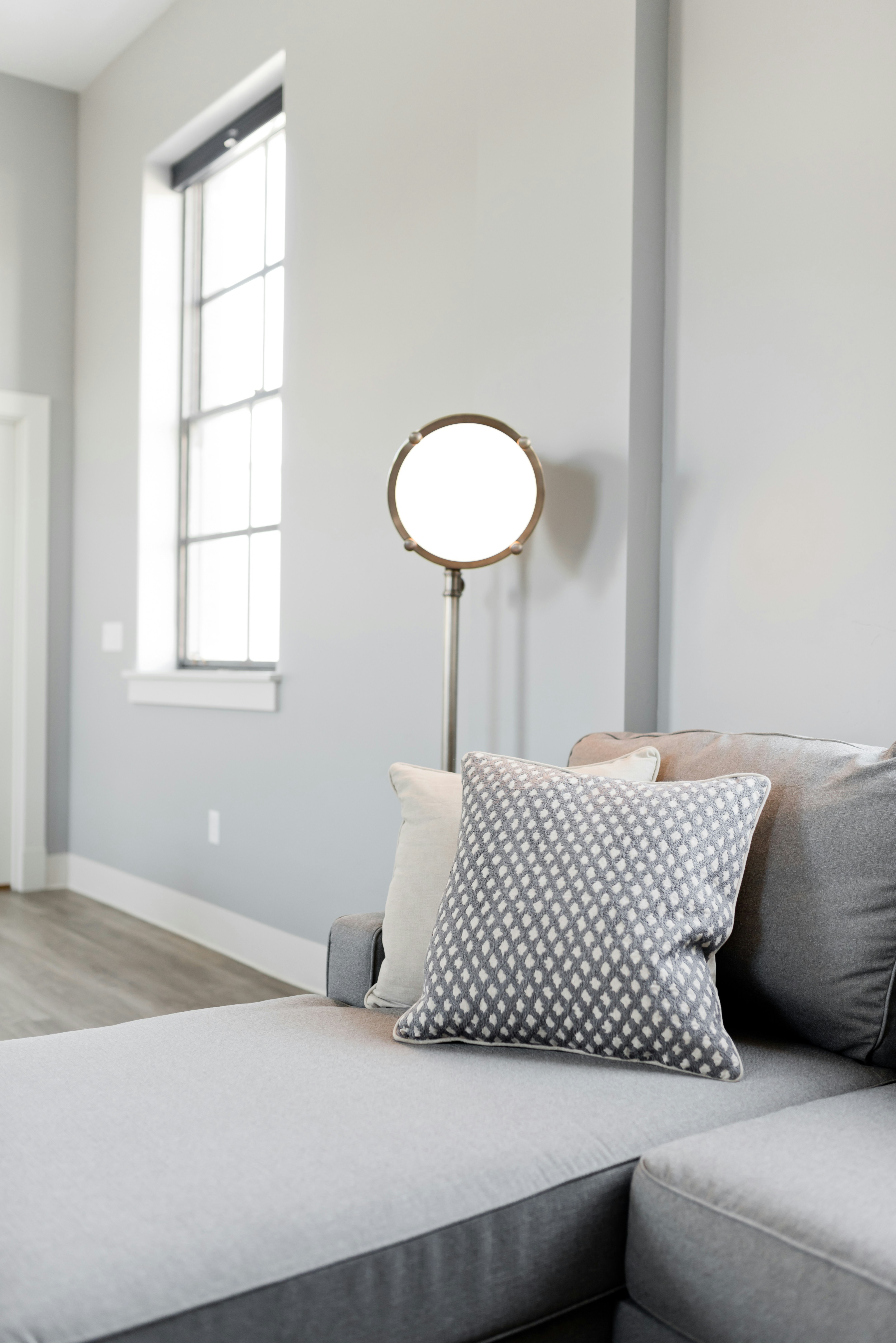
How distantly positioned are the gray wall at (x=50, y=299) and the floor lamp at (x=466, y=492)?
2807 millimetres

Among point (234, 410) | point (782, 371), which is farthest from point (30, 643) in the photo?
point (782, 371)

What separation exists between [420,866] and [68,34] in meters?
3.93

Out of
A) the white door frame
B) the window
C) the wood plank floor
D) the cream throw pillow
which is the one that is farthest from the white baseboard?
the cream throw pillow

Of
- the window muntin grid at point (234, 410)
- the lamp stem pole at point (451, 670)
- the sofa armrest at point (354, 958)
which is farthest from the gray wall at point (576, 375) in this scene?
the sofa armrest at point (354, 958)

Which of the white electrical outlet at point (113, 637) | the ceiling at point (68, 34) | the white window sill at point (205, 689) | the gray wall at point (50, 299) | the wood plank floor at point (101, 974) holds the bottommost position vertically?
the wood plank floor at point (101, 974)

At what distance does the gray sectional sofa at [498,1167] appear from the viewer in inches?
36.1

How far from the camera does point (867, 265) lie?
1861 mm

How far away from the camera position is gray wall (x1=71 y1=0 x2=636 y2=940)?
2.25 meters

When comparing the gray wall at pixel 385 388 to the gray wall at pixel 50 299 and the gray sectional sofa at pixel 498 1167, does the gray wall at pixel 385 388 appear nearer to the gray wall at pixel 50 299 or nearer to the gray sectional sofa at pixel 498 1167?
the gray wall at pixel 50 299

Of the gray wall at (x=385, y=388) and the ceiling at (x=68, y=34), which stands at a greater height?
the ceiling at (x=68, y=34)

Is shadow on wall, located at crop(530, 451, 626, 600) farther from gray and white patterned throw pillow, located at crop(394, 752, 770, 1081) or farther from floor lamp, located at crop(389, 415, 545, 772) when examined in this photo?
gray and white patterned throw pillow, located at crop(394, 752, 770, 1081)

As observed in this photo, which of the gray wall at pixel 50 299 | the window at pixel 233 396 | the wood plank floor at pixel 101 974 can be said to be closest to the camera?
the wood plank floor at pixel 101 974

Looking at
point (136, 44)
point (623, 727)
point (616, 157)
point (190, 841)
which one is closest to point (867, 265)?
point (616, 157)

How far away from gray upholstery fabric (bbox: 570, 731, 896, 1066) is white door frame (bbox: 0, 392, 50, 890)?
3.62m
